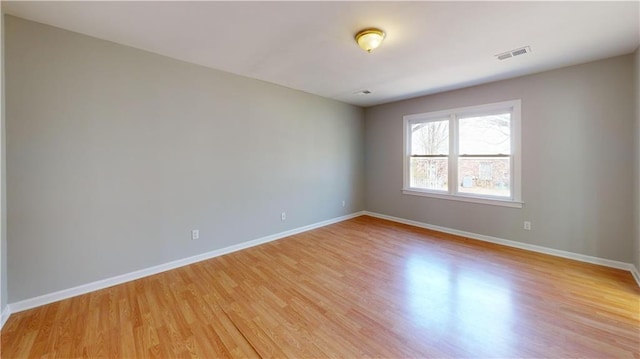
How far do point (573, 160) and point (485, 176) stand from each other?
3.48ft

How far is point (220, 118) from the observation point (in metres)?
3.50

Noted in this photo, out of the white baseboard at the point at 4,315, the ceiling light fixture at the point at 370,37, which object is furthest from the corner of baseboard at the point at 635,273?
the white baseboard at the point at 4,315

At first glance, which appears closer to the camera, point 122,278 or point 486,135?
point 122,278

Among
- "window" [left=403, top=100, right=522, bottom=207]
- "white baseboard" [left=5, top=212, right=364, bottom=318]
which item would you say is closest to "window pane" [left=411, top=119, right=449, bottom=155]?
"window" [left=403, top=100, right=522, bottom=207]

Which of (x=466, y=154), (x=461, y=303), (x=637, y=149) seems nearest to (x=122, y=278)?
(x=461, y=303)

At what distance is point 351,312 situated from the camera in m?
2.21

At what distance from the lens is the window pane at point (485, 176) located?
393 centimetres

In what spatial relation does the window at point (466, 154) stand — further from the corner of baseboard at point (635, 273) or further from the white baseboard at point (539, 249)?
the corner of baseboard at point (635, 273)

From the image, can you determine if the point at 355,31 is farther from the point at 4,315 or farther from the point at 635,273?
the point at 635,273

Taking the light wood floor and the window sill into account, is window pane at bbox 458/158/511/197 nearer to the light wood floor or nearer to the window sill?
the window sill

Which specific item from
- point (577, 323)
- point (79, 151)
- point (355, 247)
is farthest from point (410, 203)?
point (79, 151)

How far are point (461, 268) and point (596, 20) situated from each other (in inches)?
107

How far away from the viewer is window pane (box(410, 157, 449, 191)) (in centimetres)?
471

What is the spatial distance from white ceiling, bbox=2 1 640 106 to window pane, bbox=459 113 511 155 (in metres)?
0.73
